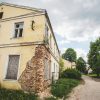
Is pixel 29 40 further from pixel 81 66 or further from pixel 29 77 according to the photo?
pixel 81 66

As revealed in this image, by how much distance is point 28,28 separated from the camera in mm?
13547

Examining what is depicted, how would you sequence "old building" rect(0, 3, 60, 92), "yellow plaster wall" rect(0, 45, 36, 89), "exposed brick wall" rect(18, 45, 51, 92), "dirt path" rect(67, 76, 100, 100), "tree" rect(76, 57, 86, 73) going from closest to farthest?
"dirt path" rect(67, 76, 100, 100) → "exposed brick wall" rect(18, 45, 51, 92) → "old building" rect(0, 3, 60, 92) → "yellow plaster wall" rect(0, 45, 36, 89) → "tree" rect(76, 57, 86, 73)

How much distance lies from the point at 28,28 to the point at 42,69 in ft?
13.0

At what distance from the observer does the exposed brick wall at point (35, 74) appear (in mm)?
11938

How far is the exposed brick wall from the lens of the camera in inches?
470

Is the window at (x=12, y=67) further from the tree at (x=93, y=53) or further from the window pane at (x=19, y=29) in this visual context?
the tree at (x=93, y=53)

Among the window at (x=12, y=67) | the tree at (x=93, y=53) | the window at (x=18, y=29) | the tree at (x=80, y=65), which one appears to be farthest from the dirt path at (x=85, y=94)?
the tree at (x=80, y=65)

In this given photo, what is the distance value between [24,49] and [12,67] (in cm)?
194

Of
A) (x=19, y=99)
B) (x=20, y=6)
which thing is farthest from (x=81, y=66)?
(x=19, y=99)

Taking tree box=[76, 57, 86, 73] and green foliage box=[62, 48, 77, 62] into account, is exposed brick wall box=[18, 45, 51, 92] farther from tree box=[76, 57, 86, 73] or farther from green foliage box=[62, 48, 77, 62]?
green foliage box=[62, 48, 77, 62]

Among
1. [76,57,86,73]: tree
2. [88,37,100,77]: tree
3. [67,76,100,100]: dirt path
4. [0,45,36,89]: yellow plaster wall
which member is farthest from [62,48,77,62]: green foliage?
[0,45,36,89]: yellow plaster wall

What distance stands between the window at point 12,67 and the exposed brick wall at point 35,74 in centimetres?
89

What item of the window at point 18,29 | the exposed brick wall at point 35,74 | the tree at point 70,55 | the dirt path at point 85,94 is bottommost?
the dirt path at point 85,94

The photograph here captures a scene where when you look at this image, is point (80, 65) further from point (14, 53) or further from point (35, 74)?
point (35, 74)
